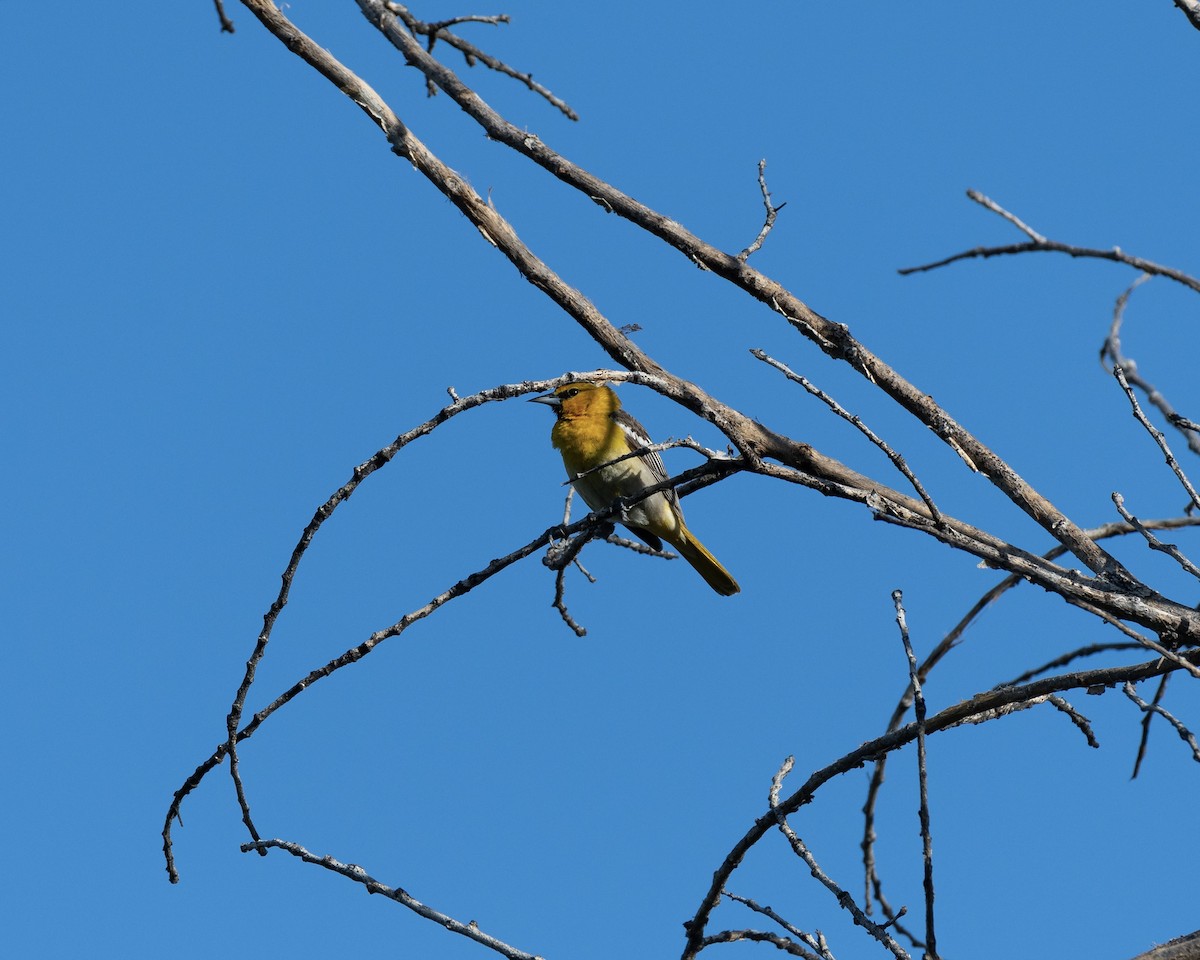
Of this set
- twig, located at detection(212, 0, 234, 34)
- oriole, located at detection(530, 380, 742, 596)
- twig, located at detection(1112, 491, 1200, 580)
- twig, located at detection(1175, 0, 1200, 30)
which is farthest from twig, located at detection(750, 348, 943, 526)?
oriole, located at detection(530, 380, 742, 596)

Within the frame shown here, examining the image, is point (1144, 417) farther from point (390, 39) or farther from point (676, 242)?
point (390, 39)

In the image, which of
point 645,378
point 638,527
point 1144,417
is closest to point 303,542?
point 645,378

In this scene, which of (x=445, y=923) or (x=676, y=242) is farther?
(x=676, y=242)

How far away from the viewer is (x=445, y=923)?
2.59 metres

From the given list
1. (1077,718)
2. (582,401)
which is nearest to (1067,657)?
(1077,718)

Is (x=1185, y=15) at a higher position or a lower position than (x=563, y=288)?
lower

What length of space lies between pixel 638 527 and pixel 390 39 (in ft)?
11.7

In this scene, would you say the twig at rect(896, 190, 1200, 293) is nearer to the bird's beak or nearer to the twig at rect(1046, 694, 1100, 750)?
the twig at rect(1046, 694, 1100, 750)

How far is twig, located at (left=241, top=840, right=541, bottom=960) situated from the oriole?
3547 mm

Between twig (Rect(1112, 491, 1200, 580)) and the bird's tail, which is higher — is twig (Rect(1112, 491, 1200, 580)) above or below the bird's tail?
below

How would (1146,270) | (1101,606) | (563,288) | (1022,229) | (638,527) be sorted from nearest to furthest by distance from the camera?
(1146,270) → (1022,229) → (1101,606) → (563,288) → (638,527)

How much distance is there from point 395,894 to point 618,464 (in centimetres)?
379

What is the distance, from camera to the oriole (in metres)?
6.28

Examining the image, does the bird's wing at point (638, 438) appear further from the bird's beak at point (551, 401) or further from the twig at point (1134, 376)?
the twig at point (1134, 376)
